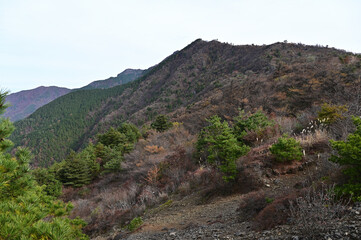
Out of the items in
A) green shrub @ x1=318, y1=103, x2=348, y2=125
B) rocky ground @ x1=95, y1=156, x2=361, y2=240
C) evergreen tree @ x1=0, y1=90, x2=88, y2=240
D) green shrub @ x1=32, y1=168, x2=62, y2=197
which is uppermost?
evergreen tree @ x1=0, y1=90, x2=88, y2=240

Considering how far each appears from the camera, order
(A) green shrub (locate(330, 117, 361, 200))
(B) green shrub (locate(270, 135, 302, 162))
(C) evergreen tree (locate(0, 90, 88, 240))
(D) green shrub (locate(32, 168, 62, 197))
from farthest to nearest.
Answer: (D) green shrub (locate(32, 168, 62, 197)) → (B) green shrub (locate(270, 135, 302, 162)) → (A) green shrub (locate(330, 117, 361, 200)) → (C) evergreen tree (locate(0, 90, 88, 240))

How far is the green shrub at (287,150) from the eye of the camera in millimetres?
6081

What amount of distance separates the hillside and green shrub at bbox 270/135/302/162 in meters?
5.06

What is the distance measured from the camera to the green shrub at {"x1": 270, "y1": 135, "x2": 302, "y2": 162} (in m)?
6.08

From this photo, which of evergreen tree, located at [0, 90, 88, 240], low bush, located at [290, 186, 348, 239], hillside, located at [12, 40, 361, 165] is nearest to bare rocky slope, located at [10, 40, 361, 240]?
low bush, located at [290, 186, 348, 239]

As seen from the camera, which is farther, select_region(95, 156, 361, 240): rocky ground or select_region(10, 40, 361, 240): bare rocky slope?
select_region(10, 40, 361, 240): bare rocky slope

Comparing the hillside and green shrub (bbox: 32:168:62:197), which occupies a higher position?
the hillside

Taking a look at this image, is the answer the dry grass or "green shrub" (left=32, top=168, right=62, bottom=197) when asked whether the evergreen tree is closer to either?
the dry grass

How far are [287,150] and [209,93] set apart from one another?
135 ft

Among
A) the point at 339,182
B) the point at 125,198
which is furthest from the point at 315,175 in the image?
the point at 125,198

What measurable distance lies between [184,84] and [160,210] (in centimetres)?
8177

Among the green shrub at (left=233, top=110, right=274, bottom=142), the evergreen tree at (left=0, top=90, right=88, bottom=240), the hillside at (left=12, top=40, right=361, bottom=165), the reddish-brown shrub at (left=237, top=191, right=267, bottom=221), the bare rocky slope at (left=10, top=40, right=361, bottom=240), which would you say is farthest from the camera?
the hillside at (left=12, top=40, right=361, bottom=165)

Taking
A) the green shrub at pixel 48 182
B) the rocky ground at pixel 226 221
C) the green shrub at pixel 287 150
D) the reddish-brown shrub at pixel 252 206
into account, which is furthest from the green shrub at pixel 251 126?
the green shrub at pixel 48 182

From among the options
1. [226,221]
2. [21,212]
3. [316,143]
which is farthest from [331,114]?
[21,212]
